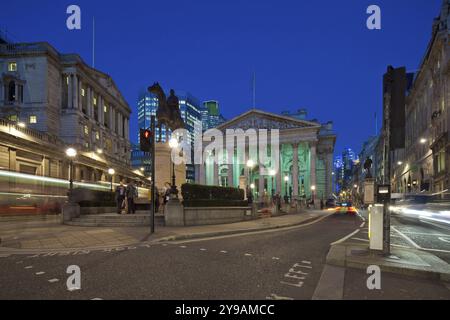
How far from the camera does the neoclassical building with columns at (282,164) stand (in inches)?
3179

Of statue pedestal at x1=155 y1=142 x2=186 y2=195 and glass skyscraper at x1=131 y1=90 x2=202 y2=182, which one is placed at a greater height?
glass skyscraper at x1=131 y1=90 x2=202 y2=182

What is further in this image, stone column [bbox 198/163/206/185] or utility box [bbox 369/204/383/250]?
stone column [bbox 198/163/206/185]

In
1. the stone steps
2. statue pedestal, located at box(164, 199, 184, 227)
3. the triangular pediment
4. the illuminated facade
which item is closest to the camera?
statue pedestal, located at box(164, 199, 184, 227)

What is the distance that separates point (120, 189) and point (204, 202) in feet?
17.9

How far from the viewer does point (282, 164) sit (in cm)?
8788

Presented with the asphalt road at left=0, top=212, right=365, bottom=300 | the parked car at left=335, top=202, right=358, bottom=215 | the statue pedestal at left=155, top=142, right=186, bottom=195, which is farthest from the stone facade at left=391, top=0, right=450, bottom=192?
the asphalt road at left=0, top=212, right=365, bottom=300

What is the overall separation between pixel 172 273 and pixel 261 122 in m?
80.9

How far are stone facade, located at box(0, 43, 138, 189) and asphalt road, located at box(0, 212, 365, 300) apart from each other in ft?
115

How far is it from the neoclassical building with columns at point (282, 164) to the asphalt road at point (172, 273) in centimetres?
6975

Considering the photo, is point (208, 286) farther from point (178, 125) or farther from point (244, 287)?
point (178, 125)

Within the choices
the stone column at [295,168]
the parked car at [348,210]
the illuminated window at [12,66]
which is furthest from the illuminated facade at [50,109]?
the stone column at [295,168]

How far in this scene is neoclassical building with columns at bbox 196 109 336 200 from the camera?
8075 centimetres

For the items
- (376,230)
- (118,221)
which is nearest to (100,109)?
(118,221)

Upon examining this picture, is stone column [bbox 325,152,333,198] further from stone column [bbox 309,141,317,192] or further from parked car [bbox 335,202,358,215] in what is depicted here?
parked car [bbox 335,202,358,215]
